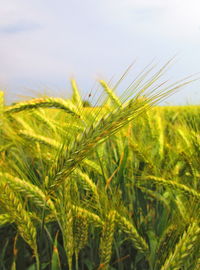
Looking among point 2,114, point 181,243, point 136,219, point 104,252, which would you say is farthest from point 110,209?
Answer: point 2,114

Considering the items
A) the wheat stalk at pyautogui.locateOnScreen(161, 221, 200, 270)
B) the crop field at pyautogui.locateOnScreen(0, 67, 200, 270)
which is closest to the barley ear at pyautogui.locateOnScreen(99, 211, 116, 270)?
the crop field at pyautogui.locateOnScreen(0, 67, 200, 270)

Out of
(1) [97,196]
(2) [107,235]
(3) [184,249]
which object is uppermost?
(1) [97,196]

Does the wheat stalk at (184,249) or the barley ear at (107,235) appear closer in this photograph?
the wheat stalk at (184,249)

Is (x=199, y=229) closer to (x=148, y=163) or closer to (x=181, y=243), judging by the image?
(x=181, y=243)

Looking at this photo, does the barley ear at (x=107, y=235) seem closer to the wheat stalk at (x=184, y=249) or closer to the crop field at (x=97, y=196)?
the crop field at (x=97, y=196)

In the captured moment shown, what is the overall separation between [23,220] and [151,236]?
2.06 ft

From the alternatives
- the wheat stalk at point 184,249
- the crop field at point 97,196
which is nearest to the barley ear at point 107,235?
the crop field at point 97,196

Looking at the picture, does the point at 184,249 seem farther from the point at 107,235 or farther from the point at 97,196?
the point at 97,196

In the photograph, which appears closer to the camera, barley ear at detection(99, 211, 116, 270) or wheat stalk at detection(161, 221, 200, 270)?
wheat stalk at detection(161, 221, 200, 270)

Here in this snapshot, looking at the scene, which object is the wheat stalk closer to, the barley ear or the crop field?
the crop field

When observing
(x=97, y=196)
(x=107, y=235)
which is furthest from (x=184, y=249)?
(x=97, y=196)

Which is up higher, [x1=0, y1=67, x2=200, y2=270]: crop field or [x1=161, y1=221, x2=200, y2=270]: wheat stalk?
[x1=0, y1=67, x2=200, y2=270]: crop field

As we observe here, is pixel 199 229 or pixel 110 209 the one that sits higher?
pixel 110 209

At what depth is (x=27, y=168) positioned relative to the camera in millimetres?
1391
